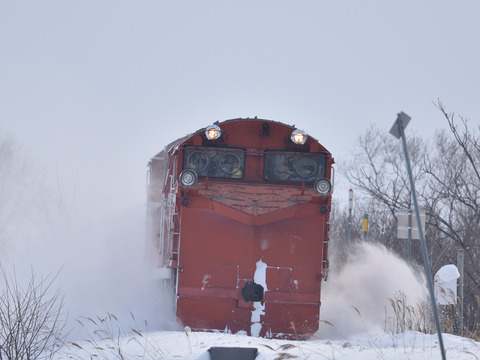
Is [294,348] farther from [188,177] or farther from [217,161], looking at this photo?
[217,161]

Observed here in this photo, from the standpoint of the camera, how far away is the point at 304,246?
1473cm

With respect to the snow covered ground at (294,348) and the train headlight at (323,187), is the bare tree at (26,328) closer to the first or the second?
the snow covered ground at (294,348)

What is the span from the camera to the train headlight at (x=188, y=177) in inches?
563

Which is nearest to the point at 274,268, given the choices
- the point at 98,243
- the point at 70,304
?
the point at 70,304

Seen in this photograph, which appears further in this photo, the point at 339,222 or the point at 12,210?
the point at 339,222

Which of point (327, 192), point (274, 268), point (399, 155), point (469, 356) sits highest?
point (399, 155)

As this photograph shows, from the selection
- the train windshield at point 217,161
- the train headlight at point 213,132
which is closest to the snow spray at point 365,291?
the train windshield at point 217,161

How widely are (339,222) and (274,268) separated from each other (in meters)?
39.9

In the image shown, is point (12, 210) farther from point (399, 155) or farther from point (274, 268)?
point (274, 268)

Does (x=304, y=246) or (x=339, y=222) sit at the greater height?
(x=339, y=222)

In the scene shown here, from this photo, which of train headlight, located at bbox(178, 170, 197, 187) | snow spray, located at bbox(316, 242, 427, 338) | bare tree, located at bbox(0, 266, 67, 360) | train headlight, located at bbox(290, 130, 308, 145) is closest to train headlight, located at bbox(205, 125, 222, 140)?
train headlight, located at bbox(178, 170, 197, 187)

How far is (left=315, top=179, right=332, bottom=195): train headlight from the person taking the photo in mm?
14492

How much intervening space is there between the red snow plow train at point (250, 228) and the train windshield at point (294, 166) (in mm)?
18

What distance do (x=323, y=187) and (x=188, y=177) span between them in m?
2.39
